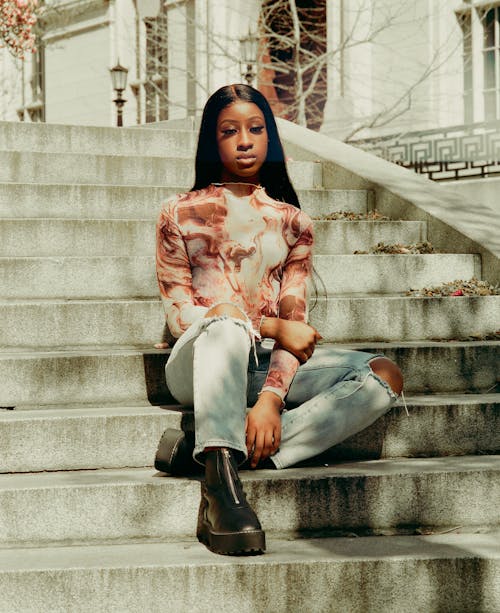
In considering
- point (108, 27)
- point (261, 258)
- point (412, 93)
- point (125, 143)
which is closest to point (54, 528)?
point (261, 258)

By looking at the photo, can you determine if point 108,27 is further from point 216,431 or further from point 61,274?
point 216,431

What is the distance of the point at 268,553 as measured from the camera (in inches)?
126

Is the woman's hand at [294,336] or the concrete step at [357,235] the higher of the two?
the concrete step at [357,235]

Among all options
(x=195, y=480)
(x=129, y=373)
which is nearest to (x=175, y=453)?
(x=195, y=480)

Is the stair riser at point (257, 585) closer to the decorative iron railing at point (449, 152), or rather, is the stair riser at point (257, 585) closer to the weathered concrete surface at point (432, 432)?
the weathered concrete surface at point (432, 432)

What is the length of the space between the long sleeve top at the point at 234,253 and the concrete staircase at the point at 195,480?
1.71ft

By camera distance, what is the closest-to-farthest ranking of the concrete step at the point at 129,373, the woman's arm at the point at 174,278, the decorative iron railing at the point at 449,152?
the woman's arm at the point at 174,278 < the concrete step at the point at 129,373 < the decorative iron railing at the point at 449,152

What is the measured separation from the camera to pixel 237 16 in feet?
57.7

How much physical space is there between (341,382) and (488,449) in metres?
0.81

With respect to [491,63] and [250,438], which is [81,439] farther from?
[491,63]

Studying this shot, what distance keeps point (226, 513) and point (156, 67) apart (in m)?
17.8

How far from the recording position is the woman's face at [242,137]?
3.93 meters

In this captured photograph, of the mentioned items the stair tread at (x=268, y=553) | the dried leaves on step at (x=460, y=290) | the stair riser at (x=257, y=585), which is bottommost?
the stair riser at (x=257, y=585)

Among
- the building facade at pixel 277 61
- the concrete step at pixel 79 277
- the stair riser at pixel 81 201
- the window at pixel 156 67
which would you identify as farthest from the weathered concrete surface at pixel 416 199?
the window at pixel 156 67
